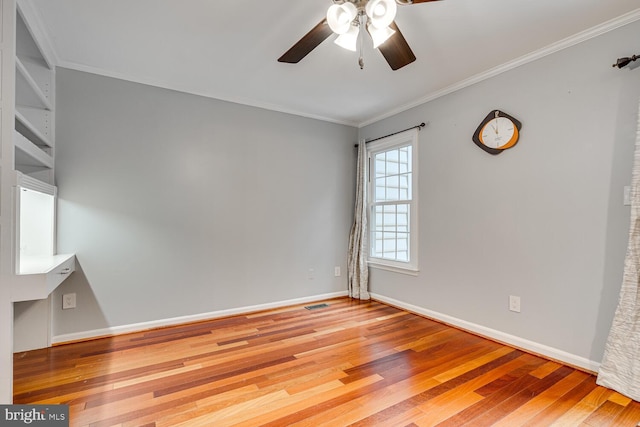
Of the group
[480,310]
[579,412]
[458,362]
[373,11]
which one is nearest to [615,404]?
[579,412]

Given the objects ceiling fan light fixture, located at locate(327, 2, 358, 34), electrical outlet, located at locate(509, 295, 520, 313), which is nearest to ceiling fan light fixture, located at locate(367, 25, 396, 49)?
ceiling fan light fixture, located at locate(327, 2, 358, 34)

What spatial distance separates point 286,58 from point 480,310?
2692 mm

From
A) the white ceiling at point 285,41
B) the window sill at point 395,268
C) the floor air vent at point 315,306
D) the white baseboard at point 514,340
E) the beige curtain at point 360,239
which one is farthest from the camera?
the beige curtain at point 360,239

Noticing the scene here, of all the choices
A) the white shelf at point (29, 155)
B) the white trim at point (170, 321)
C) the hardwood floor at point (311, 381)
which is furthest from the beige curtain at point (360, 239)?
the white shelf at point (29, 155)

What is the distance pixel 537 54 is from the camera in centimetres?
246

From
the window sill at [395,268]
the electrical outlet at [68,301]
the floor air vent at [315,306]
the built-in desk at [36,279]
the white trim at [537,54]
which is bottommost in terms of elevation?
the floor air vent at [315,306]

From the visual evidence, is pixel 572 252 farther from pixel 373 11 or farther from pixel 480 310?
pixel 373 11

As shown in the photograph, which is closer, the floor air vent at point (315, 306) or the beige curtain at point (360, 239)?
the floor air vent at point (315, 306)

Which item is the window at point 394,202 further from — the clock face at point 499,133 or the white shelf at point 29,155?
the white shelf at point 29,155

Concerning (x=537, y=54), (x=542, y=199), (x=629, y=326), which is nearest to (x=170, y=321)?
(x=542, y=199)

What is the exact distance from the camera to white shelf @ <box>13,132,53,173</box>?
187cm

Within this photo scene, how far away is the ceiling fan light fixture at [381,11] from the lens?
4.80ft

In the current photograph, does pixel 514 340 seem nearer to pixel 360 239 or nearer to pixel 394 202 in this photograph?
pixel 394 202

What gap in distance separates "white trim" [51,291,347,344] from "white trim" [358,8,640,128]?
2706 millimetres
